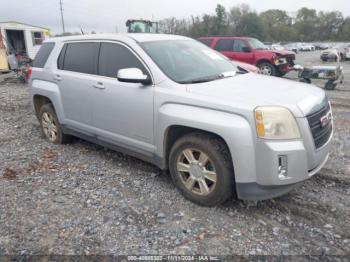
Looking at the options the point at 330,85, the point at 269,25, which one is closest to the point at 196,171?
the point at 330,85

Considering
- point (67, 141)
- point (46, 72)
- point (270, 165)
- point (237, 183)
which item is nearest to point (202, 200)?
point (237, 183)

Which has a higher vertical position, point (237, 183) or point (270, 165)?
point (270, 165)

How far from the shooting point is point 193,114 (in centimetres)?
308

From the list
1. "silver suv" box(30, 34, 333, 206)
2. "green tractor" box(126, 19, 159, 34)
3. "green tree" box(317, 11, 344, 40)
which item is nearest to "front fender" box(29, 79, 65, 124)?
"silver suv" box(30, 34, 333, 206)

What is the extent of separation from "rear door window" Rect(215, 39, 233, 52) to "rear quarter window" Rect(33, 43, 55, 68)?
8.68 meters

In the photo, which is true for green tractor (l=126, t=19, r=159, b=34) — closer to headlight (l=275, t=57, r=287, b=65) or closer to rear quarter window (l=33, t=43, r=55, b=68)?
headlight (l=275, t=57, r=287, b=65)

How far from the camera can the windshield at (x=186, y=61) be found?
11.5 feet

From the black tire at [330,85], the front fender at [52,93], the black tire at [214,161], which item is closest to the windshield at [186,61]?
the black tire at [214,161]

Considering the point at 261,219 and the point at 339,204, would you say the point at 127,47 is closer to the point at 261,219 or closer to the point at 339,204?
the point at 261,219

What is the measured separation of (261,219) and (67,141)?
359 centimetres

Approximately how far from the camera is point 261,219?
310 cm

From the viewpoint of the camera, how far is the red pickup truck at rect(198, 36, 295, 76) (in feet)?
40.5

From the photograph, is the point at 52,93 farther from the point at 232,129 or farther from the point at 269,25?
the point at 269,25

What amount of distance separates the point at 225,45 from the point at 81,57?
924cm
